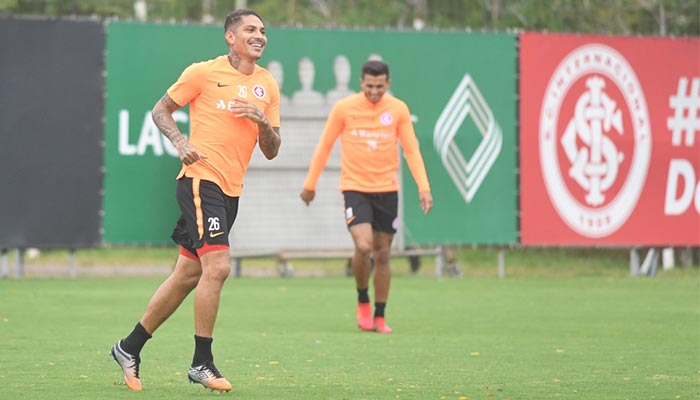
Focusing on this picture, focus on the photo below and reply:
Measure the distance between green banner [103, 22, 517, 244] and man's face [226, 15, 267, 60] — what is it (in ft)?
34.7

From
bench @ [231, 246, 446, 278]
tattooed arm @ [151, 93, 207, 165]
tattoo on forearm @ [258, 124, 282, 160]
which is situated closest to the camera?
tattooed arm @ [151, 93, 207, 165]

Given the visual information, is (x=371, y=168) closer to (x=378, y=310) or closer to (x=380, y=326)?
(x=378, y=310)

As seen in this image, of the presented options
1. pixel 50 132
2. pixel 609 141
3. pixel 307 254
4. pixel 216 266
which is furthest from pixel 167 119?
pixel 609 141

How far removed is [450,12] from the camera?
28.6 metres

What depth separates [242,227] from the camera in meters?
19.5

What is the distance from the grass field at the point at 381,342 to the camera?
8430 millimetres

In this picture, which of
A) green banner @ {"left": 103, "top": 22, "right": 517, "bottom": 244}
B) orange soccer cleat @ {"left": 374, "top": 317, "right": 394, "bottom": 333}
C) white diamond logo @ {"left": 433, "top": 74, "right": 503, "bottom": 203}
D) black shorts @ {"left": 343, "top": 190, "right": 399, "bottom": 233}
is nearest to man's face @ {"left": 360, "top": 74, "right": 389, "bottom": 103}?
black shorts @ {"left": 343, "top": 190, "right": 399, "bottom": 233}

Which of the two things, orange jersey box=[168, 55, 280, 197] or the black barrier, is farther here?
the black barrier

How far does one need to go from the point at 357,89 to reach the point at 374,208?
282 inches

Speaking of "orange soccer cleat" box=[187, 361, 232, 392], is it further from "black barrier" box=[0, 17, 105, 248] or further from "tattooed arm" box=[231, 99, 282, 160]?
"black barrier" box=[0, 17, 105, 248]

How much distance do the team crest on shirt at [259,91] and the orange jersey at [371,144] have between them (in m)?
4.38

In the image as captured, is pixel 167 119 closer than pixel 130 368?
No

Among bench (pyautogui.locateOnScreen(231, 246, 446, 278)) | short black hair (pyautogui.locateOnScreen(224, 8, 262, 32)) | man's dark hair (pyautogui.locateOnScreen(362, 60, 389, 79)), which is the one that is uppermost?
short black hair (pyautogui.locateOnScreen(224, 8, 262, 32))

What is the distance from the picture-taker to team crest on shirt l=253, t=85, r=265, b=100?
8.51 m
